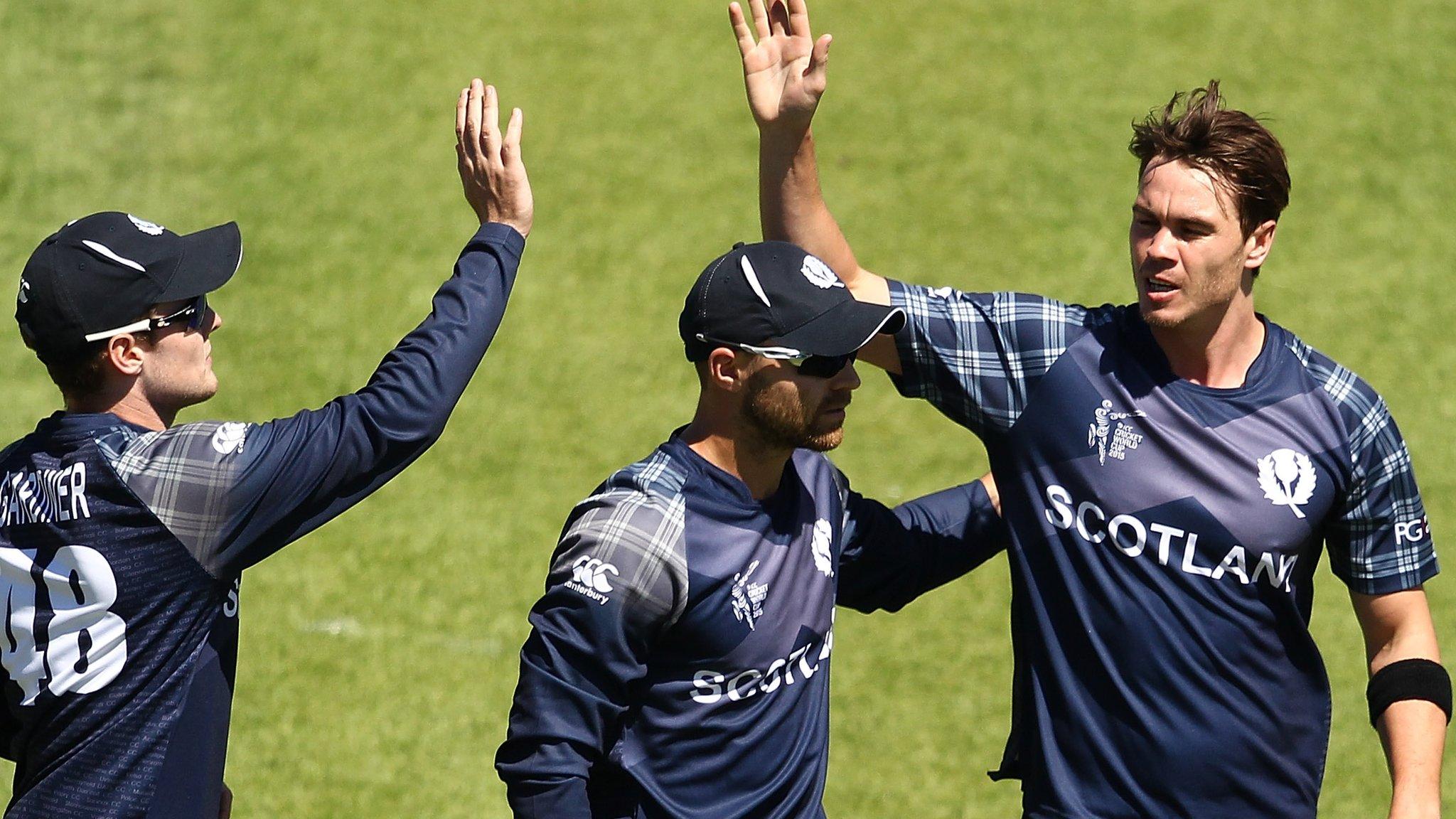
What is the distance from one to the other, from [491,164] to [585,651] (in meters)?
1.08

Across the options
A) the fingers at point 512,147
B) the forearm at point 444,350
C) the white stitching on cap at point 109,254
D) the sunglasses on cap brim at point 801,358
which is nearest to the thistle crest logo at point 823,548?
the sunglasses on cap brim at point 801,358

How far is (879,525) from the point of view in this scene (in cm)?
375

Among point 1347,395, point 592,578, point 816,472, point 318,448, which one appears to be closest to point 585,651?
point 592,578

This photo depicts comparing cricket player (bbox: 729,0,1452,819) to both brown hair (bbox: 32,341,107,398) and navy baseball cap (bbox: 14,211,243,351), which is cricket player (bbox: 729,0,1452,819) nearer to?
navy baseball cap (bbox: 14,211,243,351)

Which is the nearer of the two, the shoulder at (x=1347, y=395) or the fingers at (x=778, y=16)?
the shoulder at (x=1347, y=395)

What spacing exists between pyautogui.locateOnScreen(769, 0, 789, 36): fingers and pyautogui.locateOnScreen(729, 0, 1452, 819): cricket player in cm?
19

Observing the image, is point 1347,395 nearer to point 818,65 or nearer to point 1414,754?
point 1414,754

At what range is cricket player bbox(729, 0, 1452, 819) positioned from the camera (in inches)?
136

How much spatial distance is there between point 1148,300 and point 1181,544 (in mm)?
501

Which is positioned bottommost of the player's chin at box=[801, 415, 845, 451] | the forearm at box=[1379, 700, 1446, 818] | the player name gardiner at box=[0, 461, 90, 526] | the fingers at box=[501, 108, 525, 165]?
the forearm at box=[1379, 700, 1446, 818]

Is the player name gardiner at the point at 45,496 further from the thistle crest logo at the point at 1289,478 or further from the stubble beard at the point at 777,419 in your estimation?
the thistle crest logo at the point at 1289,478

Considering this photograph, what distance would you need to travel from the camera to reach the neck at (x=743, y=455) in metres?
3.40

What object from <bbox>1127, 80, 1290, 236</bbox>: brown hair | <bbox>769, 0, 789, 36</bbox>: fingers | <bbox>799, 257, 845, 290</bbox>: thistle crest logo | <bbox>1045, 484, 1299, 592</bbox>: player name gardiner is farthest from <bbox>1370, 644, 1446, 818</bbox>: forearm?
<bbox>769, 0, 789, 36</bbox>: fingers

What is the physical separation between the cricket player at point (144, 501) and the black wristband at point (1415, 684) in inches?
78.0
